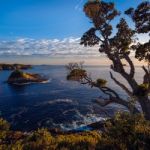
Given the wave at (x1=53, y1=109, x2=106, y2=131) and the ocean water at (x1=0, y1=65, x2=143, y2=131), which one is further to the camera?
the ocean water at (x1=0, y1=65, x2=143, y2=131)

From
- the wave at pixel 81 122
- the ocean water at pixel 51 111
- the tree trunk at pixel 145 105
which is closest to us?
the tree trunk at pixel 145 105

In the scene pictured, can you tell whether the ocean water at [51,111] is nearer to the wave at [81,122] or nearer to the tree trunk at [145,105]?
the wave at [81,122]

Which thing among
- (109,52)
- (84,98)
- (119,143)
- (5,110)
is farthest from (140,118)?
(84,98)

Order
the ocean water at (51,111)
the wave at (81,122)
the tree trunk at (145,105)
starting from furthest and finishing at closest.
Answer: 1. the ocean water at (51,111)
2. the wave at (81,122)
3. the tree trunk at (145,105)

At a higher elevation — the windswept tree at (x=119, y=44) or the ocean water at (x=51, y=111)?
the windswept tree at (x=119, y=44)

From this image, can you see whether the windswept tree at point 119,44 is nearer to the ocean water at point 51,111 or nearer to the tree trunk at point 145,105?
the tree trunk at point 145,105

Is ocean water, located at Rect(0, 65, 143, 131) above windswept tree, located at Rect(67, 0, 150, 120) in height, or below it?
below

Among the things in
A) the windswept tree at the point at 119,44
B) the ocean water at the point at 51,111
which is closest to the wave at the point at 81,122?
the ocean water at the point at 51,111

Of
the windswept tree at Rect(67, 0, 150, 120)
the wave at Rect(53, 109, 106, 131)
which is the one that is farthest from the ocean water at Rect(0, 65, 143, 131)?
the windswept tree at Rect(67, 0, 150, 120)

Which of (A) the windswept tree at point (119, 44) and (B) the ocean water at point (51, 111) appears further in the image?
(B) the ocean water at point (51, 111)

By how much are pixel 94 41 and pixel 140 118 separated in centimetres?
1217

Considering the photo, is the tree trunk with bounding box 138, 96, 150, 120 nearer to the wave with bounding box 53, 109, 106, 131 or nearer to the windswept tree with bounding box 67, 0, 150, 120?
the windswept tree with bounding box 67, 0, 150, 120

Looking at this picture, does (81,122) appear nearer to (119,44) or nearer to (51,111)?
(51,111)

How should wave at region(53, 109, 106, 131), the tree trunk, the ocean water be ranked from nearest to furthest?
the tree trunk
wave at region(53, 109, 106, 131)
the ocean water
